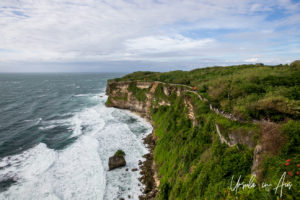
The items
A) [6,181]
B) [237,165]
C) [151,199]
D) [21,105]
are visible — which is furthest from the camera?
[21,105]

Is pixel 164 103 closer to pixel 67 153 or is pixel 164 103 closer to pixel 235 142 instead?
pixel 67 153

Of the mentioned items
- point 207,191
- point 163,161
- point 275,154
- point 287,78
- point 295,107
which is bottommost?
point 163,161

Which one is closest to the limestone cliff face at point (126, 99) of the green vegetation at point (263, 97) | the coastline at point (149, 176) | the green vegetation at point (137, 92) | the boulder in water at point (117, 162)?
the green vegetation at point (137, 92)

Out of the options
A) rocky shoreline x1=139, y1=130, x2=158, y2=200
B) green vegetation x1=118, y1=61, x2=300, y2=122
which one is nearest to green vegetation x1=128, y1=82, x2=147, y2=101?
rocky shoreline x1=139, y1=130, x2=158, y2=200

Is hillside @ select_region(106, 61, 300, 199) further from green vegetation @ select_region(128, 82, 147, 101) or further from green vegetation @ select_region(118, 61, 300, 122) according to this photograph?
green vegetation @ select_region(128, 82, 147, 101)

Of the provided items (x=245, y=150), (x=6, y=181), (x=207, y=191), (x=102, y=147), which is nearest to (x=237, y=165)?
(x=245, y=150)

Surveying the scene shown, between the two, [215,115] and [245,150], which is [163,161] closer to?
[215,115]
